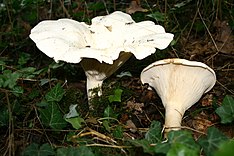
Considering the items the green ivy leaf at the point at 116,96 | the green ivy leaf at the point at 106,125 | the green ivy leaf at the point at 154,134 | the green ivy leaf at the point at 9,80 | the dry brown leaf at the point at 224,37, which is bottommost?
the green ivy leaf at the point at 106,125

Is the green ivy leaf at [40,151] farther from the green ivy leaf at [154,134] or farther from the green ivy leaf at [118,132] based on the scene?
the green ivy leaf at [154,134]

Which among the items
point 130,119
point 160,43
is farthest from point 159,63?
point 130,119

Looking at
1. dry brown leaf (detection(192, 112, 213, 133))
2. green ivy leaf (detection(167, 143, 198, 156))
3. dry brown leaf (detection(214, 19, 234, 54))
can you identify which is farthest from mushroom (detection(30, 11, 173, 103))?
dry brown leaf (detection(214, 19, 234, 54))

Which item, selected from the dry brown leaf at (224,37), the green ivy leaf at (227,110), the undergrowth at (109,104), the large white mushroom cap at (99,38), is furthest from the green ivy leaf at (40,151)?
the dry brown leaf at (224,37)

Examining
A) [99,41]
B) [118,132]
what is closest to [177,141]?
[118,132]

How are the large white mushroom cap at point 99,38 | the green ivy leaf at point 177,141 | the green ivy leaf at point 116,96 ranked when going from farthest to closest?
the green ivy leaf at point 116,96 → the large white mushroom cap at point 99,38 → the green ivy leaf at point 177,141

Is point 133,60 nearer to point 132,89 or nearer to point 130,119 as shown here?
point 132,89

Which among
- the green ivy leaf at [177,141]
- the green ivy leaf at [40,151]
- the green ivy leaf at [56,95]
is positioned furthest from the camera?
the green ivy leaf at [56,95]
